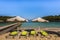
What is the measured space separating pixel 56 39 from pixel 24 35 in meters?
1.98

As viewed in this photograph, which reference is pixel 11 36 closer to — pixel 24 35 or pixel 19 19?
pixel 24 35

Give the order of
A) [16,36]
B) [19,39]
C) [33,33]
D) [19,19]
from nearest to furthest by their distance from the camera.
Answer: [19,39] < [16,36] < [33,33] < [19,19]

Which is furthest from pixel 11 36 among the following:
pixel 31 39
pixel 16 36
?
pixel 31 39

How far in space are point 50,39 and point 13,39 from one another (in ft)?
6.25

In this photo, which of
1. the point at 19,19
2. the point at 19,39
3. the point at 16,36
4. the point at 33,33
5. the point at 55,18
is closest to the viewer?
the point at 19,39

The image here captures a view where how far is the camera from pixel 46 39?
1029 centimetres

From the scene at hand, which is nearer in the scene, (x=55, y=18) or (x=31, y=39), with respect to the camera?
(x=31, y=39)

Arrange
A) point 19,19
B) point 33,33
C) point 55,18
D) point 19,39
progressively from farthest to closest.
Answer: point 55,18, point 19,19, point 33,33, point 19,39

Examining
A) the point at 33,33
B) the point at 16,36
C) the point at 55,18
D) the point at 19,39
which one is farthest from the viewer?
the point at 55,18

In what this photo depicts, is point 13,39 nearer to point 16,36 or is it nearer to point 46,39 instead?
point 16,36

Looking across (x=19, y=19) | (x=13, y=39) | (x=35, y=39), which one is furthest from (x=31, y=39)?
(x=19, y=19)

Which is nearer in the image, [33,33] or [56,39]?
[56,39]

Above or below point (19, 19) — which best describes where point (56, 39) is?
below

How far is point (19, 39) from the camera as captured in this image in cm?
1020
